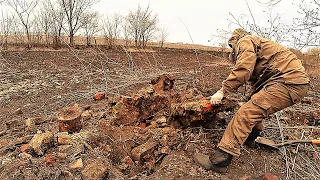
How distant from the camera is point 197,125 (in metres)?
3.46

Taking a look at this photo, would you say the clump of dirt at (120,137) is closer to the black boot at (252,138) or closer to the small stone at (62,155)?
the small stone at (62,155)

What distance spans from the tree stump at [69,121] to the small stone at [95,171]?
826mm

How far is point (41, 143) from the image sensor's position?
112 inches

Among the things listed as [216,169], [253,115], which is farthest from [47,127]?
[253,115]

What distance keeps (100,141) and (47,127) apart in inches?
41.4

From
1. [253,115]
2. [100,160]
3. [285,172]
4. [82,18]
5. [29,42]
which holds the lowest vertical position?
[285,172]

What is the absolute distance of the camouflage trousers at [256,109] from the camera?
2.73 m

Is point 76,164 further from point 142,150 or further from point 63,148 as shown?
point 142,150

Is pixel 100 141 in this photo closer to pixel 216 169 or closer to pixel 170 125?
pixel 170 125

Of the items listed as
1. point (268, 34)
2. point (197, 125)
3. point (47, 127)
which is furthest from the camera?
point (268, 34)

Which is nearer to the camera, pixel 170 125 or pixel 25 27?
pixel 170 125

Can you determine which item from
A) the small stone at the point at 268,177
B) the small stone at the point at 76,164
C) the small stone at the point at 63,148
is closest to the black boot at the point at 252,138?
the small stone at the point at 268,177

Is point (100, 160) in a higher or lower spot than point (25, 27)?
lower

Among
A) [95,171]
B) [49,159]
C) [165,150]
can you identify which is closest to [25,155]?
[49,159]
